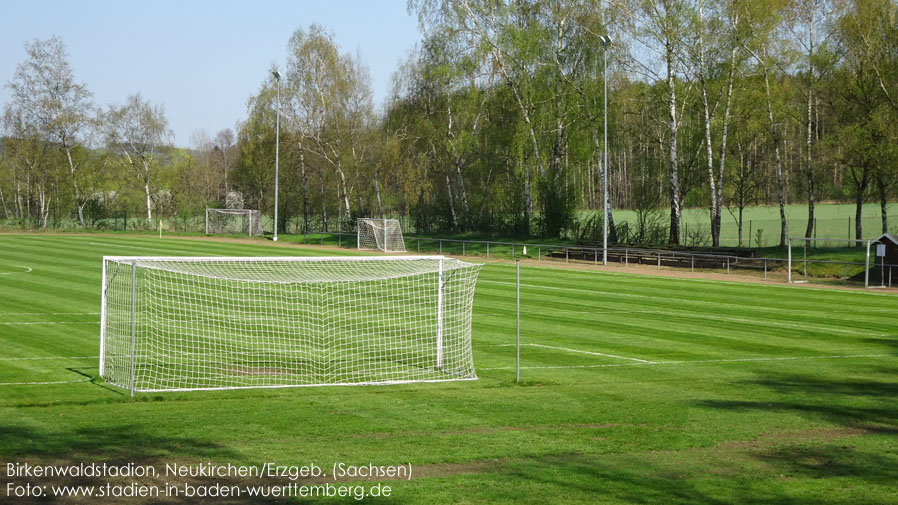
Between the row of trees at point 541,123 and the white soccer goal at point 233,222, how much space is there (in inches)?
204

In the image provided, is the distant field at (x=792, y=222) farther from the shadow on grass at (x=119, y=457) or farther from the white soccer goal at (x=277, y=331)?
the shadow on grass at (x=119, y=457)

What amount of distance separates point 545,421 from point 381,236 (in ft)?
137

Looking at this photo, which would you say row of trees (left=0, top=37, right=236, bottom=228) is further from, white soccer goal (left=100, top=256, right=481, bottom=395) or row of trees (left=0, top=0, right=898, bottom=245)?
white soccer goal (left=100, top=256, right=481, bottom=395)

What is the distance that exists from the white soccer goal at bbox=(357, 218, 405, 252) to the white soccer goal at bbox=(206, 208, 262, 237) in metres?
11.0

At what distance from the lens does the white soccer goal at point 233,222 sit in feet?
205

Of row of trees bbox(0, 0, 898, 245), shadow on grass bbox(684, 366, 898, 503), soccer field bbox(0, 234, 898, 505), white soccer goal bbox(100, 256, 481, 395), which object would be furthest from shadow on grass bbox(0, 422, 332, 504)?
row of trees bbox(0, 0, 898, 245)

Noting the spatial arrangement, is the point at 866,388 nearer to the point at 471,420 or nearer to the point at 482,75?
the point at 471,420

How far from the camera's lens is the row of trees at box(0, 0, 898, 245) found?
43781mm

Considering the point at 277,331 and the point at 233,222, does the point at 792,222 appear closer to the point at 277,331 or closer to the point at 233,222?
the point at 233,222

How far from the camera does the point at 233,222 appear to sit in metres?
63.9

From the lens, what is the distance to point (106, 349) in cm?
1533

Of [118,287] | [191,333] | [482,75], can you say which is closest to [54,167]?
[482,75]

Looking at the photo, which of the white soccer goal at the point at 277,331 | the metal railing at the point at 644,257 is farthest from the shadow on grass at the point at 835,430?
the metal railing at the point at 644,257

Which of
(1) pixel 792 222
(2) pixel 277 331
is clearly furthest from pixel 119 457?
(1) pixel 792 222
